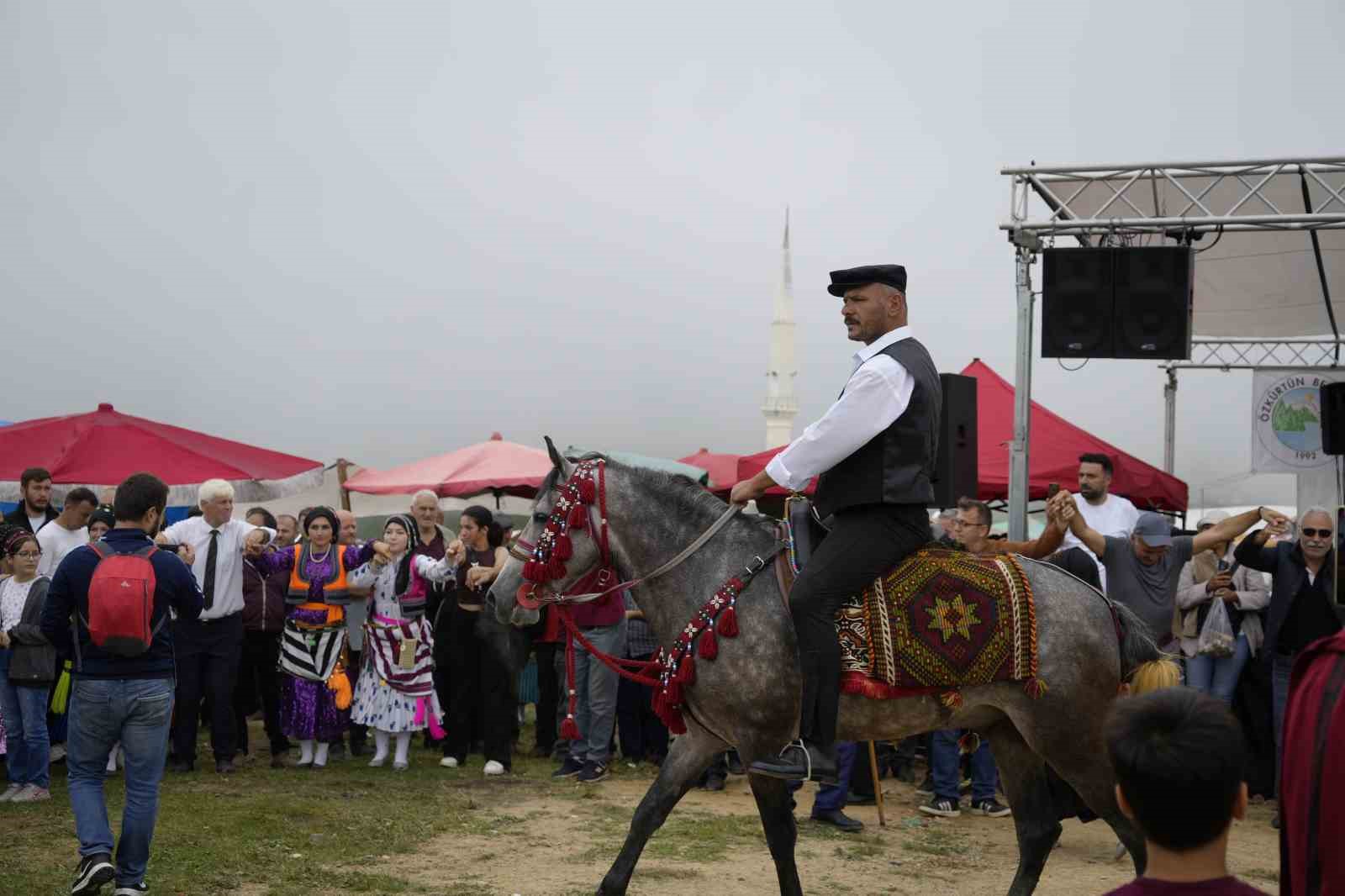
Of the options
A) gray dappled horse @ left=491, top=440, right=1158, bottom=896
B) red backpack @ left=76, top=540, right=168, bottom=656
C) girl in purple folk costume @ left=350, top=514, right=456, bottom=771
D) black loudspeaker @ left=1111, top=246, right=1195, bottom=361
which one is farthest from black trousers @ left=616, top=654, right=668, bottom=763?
red backpack @ left=76, top=540, right=168, bottom=656

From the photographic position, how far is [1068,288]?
40.0 feet

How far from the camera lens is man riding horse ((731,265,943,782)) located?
587 cm

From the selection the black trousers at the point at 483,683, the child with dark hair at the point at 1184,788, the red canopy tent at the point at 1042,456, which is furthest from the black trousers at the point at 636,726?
the child with dark hair at the point at 1184,788

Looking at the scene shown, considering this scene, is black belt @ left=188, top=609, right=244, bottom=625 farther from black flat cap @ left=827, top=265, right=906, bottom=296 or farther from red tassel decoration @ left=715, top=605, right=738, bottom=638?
black flat cap @ left=827, top=265, right=906, bottom=296

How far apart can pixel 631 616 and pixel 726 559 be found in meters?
5.98

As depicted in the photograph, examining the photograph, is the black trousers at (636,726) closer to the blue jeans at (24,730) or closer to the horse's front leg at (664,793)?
the blue jeans at (24,730)

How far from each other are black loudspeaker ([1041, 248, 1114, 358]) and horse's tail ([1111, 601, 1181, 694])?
577 centimetres

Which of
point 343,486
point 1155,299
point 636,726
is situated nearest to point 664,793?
point 636,726

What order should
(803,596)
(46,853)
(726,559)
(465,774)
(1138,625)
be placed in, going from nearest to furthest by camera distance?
(803,596)
(726,559)
(1138,625)
(46,853)
(465,774)

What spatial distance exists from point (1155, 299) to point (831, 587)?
24.4 ft

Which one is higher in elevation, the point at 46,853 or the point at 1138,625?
the point at 1138,625

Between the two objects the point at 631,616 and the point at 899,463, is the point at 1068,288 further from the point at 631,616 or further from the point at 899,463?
the point at 899,463

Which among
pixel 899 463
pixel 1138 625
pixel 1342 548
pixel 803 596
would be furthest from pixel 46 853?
pixel 1342 548

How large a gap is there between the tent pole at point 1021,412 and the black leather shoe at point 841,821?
3463 millimetres
